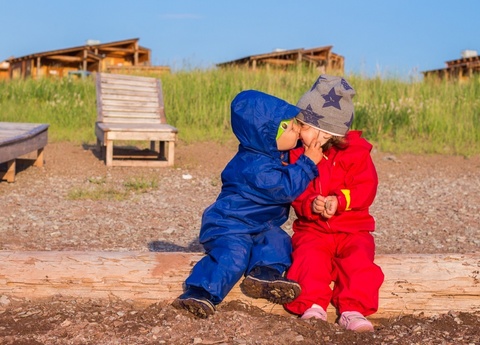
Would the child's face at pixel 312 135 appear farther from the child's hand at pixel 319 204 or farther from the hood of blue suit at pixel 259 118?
the child's hand at pixel 319 204

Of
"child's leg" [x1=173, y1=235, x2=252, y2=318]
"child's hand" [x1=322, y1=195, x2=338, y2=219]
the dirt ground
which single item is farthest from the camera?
"child's hand" [x1=322, y1=195, x2=338, y2=219]

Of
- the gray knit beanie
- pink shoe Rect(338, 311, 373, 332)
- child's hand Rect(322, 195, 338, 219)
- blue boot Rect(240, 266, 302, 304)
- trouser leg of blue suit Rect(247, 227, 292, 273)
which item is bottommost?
pink shoe Rect(338, 311, 373, 332)

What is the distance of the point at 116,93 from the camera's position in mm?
10766

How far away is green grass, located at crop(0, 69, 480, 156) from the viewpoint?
37.9 feet

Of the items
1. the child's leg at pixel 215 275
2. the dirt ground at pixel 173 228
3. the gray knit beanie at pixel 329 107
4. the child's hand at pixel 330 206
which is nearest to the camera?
the dirt ground at pixel 173 228

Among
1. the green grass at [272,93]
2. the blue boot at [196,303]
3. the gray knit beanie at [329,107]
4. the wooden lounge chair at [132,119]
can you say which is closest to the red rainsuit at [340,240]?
the gray knit beanie at [329,107]

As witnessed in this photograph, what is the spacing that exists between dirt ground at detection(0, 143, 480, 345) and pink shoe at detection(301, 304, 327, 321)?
60 mm

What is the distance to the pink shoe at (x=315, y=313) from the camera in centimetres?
322

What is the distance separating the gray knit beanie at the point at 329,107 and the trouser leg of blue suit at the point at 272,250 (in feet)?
1.85

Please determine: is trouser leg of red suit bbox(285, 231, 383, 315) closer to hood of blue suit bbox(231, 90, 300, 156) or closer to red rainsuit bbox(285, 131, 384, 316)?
red rainsuit bbox(285, 131, 384, 316)

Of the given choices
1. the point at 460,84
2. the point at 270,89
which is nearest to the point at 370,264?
the point at 270,89

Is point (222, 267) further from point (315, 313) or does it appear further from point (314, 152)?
point (314, 152)

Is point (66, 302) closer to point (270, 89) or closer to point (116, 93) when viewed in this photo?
point (116, 93)

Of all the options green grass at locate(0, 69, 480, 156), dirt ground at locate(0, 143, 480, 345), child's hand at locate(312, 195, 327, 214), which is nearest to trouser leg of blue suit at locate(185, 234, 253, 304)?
dirt ground at locate(0, 143, 480, 345)
